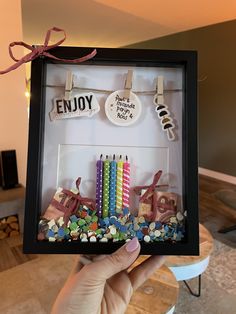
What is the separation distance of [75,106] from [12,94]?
→ 2104mm

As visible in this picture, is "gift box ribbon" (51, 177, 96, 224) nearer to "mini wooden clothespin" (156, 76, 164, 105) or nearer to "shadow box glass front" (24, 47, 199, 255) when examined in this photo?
"shadow box glass front" (24, 47, 199, 255)

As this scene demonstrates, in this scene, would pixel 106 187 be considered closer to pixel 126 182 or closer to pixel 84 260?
pixel 126 182

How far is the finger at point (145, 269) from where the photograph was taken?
2.06 feet

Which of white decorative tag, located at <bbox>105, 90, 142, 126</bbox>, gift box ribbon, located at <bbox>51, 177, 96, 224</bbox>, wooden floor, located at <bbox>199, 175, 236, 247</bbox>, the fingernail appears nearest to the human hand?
the fingernail

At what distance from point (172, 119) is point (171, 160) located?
87 millimetres

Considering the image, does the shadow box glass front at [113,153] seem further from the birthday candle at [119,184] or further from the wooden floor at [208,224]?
the wooden floor at [208,224]

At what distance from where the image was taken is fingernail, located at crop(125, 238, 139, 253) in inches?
19.1

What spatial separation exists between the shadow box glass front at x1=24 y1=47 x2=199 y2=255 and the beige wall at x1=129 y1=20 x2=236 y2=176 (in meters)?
3.56

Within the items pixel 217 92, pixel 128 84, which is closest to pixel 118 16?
pixel 217 92

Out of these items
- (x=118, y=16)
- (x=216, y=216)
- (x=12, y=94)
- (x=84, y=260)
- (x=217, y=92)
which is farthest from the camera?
(x=217, y=92)

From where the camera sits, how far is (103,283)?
1.85 feet

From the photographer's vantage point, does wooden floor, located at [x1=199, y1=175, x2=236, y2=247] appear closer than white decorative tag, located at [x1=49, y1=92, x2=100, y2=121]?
No

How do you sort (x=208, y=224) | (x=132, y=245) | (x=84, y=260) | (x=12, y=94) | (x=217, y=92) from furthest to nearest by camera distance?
(x=217, y=92) → (x=208, y=224) → (x=12, y=94) → (x=84, y=260) → (x=132, y=245)

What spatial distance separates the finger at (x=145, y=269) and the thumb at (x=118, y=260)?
5.6 inches
